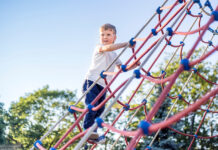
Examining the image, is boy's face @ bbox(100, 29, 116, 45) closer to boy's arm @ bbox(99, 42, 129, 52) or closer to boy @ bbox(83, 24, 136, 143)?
boy @ bbox(83, 24, 136, 143)

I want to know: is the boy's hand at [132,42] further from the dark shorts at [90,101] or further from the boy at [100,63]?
the dark shorts at [90,101]

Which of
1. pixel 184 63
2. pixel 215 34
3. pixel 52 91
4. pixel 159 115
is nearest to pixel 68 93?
pixel 52 91

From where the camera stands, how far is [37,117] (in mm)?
15523

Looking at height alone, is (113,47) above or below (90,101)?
above

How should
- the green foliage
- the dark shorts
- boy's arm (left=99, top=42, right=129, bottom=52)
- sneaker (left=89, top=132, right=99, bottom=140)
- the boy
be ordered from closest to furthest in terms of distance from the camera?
sneaker (left=89, top=132, right=99, bottom=140)
boy's arm (left=99, top=42, right=129, bottom=52)
the dark shorts
the boy
the green foliage

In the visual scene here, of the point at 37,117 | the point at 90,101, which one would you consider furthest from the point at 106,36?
the point at 37,117

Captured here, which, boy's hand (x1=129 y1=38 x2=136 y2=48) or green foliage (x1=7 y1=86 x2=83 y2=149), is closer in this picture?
boy's hand (x1=129 y1=38 x2=136 y2=48)

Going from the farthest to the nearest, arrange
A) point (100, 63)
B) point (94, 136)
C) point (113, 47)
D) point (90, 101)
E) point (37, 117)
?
point (37, 117) < point (100, 63) < point (90, 101) < point (113, 47) < point (94, 136)

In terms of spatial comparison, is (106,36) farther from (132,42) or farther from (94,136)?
(94,136)

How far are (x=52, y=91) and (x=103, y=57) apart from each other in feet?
47.6

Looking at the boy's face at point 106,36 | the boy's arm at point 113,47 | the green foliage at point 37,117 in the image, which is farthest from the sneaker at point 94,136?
the green foliage at point 37,117

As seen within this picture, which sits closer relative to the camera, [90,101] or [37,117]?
[90,101]

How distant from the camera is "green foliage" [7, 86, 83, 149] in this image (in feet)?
49.0

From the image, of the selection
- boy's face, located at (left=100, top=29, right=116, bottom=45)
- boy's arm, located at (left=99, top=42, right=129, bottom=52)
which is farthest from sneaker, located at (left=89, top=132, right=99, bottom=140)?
boy's face, located at (left=100, top=29, right=116, bottom=45)
